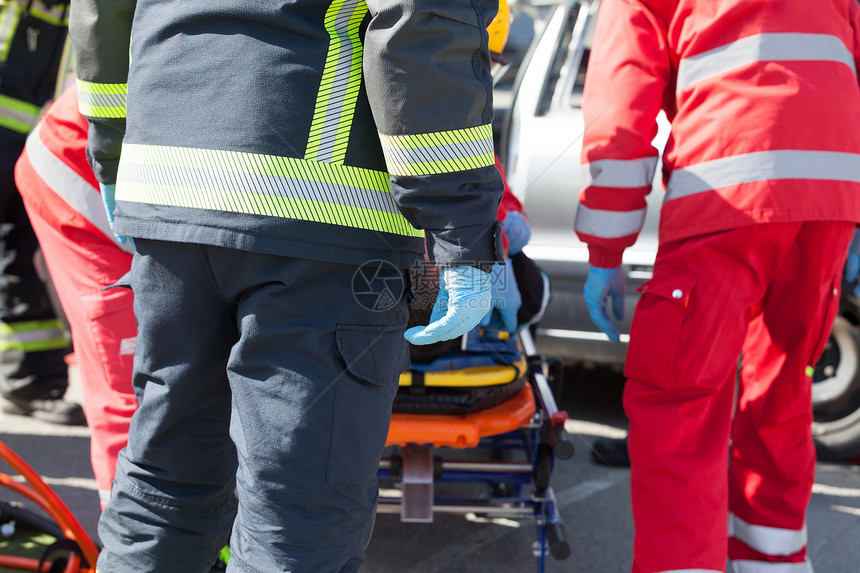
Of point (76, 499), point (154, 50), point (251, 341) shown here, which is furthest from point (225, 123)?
point (76, 499)

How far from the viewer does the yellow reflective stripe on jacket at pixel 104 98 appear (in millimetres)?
1565

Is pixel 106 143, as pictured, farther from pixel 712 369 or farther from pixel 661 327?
pixel 712 369

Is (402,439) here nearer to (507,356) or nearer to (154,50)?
(507,356)

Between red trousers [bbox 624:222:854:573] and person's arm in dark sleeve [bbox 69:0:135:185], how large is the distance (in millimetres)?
1355

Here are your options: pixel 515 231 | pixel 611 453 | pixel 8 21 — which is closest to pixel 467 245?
pixel 515 231

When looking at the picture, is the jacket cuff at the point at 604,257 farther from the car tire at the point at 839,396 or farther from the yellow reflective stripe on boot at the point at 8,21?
the yellow reflective stripe on boot at the point at 8,21

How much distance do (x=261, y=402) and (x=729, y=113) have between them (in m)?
1.34

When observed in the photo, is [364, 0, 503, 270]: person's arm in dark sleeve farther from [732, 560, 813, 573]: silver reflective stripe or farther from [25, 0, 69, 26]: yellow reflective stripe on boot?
[25, 0, 69, 26]: yellow reflective stripe on boot

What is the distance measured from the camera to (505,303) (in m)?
2.19

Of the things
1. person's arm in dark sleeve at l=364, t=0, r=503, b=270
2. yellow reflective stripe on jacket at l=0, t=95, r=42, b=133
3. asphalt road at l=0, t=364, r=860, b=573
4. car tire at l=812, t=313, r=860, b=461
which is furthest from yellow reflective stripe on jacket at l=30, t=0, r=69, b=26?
car tire at l=812, t=313, r=860, b=461

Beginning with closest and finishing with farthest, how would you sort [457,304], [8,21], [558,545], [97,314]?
[457,304], [97,314], [558,545], [8,21]

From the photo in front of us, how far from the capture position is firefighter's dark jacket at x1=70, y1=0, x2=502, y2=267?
3.90 ft

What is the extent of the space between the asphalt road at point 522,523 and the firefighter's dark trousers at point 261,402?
1189 millimetres

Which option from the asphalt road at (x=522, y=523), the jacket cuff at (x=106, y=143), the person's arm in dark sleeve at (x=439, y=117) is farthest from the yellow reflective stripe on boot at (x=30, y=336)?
the person's arm in dark sleeve at (x=439, y=117)
